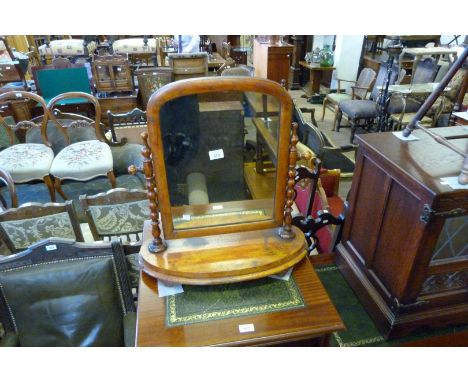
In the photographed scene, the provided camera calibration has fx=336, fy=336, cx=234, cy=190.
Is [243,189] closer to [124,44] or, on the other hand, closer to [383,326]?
[383,326]

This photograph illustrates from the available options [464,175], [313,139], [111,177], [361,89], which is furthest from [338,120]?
[464,175]

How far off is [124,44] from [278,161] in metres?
4.64

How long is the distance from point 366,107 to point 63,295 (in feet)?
12.9

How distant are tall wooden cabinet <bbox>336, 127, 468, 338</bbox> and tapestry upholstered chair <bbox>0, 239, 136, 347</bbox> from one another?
0.89m

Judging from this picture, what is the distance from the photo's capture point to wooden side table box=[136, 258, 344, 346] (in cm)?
86

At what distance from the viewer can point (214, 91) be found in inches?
34.3

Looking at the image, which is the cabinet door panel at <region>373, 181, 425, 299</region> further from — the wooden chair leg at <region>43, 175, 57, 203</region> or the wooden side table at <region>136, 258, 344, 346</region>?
the wooden chair leg at <region>43, 175, 57, 203</region>

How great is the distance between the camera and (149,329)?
89cm

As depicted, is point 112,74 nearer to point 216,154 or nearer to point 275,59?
point 275,59

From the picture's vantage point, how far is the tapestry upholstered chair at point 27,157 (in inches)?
97.3

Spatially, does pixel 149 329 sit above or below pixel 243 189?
below

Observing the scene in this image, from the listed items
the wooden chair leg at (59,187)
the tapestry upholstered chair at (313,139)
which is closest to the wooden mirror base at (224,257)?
the tapestry upholstered chair at (313,139)
